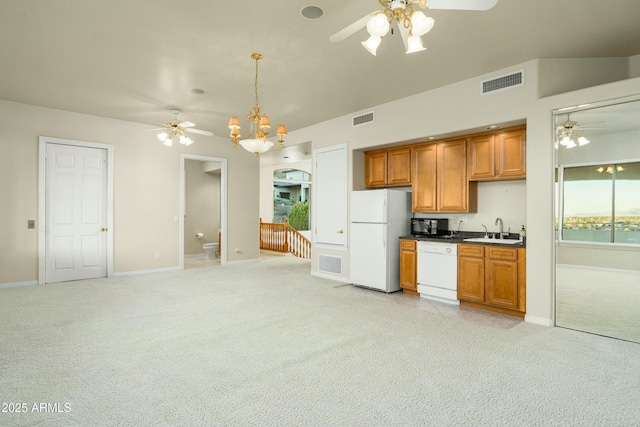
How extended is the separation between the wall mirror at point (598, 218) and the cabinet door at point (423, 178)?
5.47 feet

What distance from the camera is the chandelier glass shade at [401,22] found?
2148mm

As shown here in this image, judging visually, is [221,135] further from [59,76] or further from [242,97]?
[59,76]

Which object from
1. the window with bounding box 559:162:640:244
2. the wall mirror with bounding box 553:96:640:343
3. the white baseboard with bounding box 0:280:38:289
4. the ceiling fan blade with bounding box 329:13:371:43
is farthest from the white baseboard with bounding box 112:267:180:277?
the window with bounding box 559:162:640:244

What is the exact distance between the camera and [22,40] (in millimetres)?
3494

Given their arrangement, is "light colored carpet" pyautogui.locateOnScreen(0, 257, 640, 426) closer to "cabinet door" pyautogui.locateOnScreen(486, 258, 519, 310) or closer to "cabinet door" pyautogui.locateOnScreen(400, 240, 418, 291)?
"cabinet door" pyautogui.locateOnScreen(486, 258, 519, 310)

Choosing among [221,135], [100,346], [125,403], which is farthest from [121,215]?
[125,403]

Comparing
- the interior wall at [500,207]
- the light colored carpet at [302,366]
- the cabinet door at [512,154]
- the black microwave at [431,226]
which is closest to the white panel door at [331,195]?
the black microwave at [431,226]

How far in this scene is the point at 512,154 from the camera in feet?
14.3

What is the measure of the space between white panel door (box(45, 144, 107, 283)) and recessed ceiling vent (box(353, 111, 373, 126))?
4.64 m

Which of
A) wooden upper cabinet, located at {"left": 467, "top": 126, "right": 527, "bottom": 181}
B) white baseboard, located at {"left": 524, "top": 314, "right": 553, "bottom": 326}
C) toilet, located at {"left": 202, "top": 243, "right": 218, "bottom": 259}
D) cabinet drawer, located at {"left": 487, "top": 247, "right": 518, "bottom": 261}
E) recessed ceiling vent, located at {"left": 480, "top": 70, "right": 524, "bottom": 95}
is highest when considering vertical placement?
recessed ceiling vent, located at {"left": 480, "top": 70, "right": 524, "bottom": 95}

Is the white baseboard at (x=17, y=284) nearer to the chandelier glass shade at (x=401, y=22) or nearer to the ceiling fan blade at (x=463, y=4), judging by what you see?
the chandelier glass shade at (x=401, y=22)

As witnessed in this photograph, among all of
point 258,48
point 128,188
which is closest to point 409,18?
point 258,48

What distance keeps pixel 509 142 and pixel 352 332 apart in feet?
10.1

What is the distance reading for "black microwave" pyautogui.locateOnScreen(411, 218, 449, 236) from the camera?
17.5 feet
